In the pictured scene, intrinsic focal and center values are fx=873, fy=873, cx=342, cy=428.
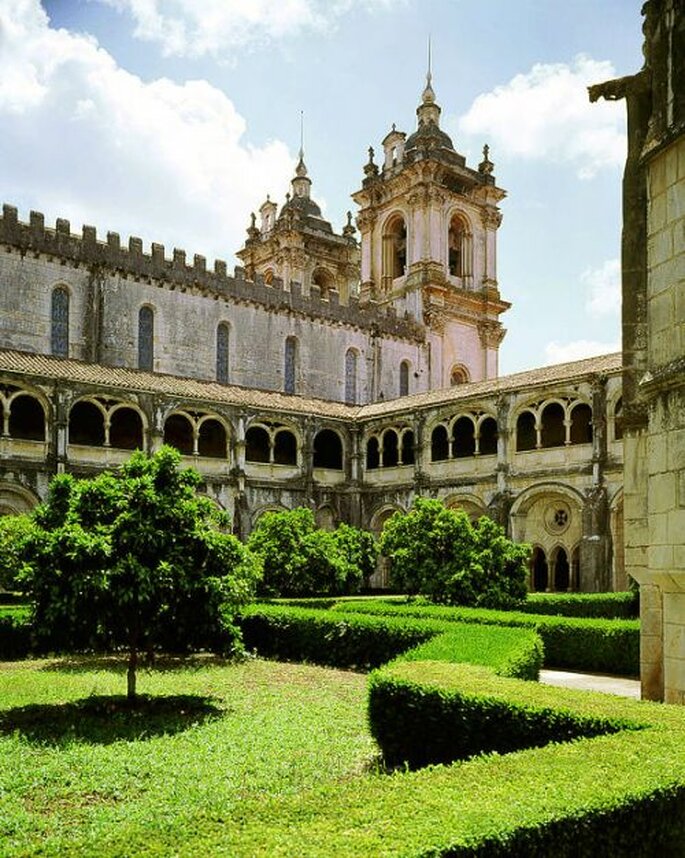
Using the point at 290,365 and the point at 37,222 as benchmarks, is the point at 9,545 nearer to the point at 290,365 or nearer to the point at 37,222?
the point at 37,222

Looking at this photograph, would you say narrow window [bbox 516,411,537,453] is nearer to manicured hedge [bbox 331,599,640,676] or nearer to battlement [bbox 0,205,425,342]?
battlement [bbox 0,205,425,342]

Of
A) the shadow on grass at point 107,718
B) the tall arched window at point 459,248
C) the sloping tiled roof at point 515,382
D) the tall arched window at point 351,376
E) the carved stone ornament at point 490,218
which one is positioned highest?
the carved stone ornament at point 490,218

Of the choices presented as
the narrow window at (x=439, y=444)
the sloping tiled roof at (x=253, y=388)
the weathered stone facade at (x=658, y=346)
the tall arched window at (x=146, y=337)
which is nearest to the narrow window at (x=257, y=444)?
the sloping tiled roof at (x=253, y=388)


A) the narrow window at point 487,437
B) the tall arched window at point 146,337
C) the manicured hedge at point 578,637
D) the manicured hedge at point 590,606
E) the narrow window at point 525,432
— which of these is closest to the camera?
the manicured hedge at point 578,637

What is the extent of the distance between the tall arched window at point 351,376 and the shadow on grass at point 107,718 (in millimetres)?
28720

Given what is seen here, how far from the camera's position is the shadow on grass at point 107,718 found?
31.9 ft

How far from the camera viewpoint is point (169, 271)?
35375 mm

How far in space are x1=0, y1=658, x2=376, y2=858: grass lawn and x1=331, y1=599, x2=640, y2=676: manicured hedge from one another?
3.28 m

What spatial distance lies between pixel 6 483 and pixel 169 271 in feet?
39.7

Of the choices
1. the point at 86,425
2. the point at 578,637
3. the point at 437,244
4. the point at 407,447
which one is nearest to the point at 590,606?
the point at 578,637

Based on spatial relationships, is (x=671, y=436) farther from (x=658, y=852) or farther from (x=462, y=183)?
(x=462, y=183)

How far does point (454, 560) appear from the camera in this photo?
2056 centimetres

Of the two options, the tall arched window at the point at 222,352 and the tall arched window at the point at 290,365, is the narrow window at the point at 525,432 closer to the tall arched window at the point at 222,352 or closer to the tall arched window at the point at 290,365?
the tall arched window at the point at 290,365

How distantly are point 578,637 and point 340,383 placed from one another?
2527 centimetres
